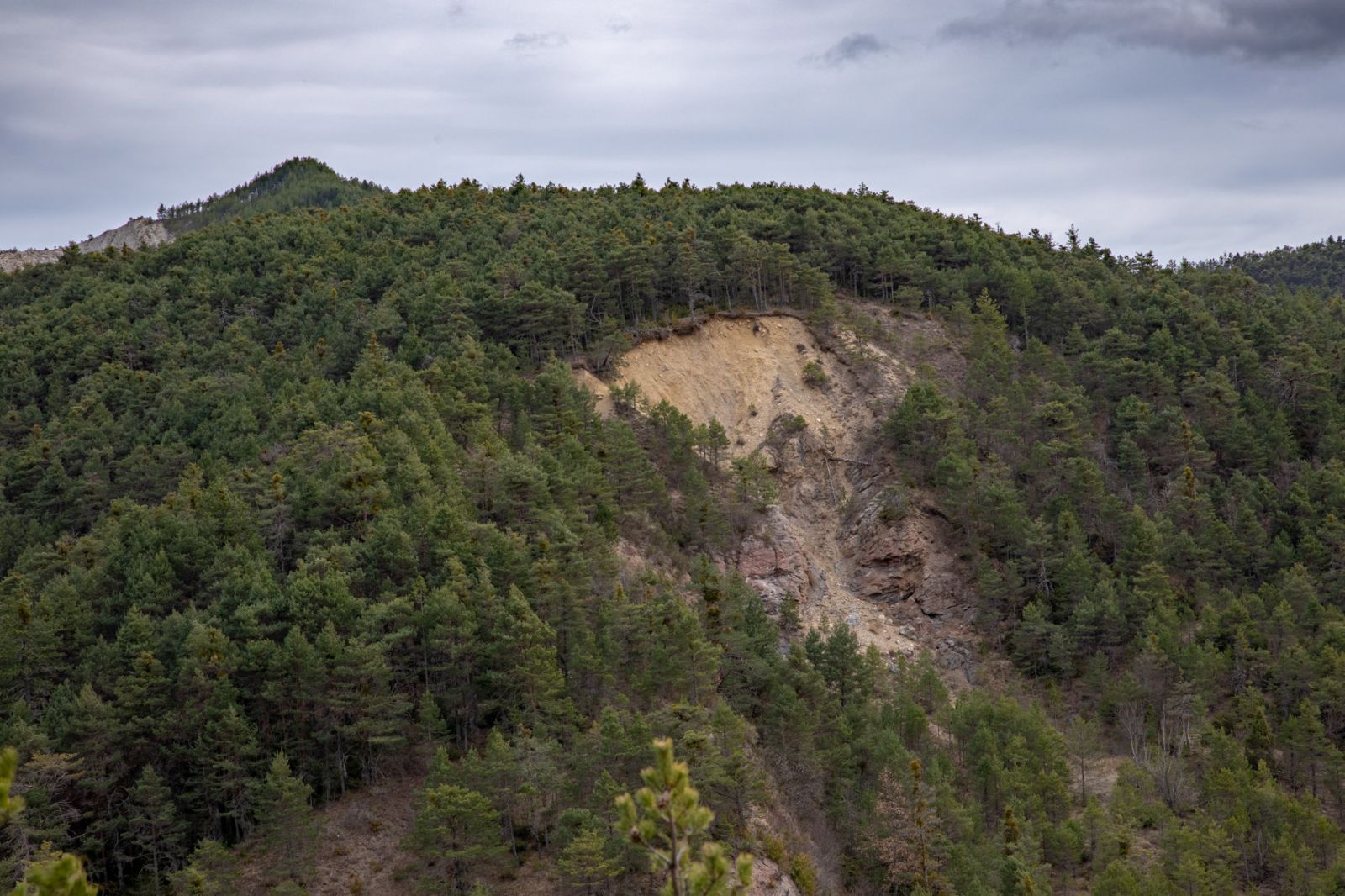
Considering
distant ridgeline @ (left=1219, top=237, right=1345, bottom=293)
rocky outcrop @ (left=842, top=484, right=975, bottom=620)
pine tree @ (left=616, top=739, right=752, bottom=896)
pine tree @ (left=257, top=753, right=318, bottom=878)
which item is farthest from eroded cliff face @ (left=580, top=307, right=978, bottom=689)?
distant ridgeline @ (left=1219, top=237, right=1345, bottom=293)

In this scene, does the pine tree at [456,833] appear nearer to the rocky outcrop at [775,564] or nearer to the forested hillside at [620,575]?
the forested hillside at [620,575]

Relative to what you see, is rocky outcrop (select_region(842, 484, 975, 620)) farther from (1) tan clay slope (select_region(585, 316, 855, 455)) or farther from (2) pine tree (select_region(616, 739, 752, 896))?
(2) pine tree (select_region(616, 739, 752, 896))

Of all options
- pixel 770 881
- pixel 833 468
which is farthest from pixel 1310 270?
pixel 770 881

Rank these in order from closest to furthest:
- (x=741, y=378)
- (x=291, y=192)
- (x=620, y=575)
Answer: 1. (x=620, y=575)
2. (x=741, y=378)
3. (x=291, y=192)

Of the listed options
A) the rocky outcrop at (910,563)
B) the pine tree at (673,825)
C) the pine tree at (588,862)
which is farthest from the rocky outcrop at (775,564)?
the pine tree at (673,825)

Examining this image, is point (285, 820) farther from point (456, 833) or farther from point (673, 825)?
point (673, 825)

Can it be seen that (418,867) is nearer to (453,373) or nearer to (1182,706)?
(453,373)

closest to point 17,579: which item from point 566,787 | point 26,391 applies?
point 566,787
